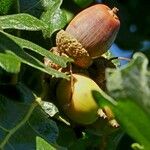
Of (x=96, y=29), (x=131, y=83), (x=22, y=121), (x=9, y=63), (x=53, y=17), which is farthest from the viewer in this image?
(x=53, y=17)

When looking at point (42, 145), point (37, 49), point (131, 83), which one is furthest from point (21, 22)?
point (131, 83)

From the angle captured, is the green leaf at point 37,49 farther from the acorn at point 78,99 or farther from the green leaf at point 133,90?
the green leaf at point 133,90

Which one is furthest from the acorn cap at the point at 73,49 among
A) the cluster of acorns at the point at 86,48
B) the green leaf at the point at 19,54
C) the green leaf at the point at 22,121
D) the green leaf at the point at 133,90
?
the green leaf at the point at 133,90

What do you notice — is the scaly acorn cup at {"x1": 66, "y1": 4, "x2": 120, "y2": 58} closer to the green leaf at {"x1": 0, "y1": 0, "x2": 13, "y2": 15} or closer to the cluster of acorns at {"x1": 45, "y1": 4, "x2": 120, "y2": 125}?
the cluster of acorns at {"x1": 45, "y1": 4, "x2": 120, "y2": 125}

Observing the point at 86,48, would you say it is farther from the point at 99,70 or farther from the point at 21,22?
the point at 21,22

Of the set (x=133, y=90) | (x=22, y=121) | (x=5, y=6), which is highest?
(x=133, y=90)

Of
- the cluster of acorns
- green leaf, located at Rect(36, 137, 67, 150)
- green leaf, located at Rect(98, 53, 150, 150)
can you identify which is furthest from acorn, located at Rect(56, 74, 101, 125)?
green leaf, located at Rect(98, 53, 150, 150)
